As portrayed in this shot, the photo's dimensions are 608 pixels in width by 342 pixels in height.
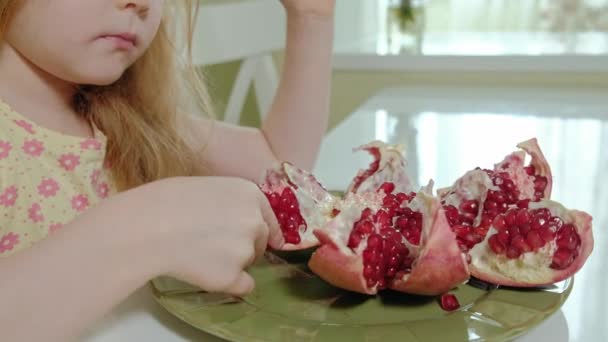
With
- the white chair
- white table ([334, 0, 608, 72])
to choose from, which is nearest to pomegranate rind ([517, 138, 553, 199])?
the white chair

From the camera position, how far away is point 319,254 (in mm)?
550

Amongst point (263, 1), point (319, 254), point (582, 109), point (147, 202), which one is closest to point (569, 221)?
point (319, 254)

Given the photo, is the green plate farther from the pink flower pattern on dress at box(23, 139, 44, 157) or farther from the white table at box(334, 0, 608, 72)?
the white table at box(334, 0, 608, 72)

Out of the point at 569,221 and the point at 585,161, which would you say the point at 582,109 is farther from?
the point at 569,221

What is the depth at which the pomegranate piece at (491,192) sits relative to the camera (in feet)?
2.04

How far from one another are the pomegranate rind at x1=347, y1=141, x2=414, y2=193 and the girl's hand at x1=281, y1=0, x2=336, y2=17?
0.34 meters

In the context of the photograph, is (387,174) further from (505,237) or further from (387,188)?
(505,237)

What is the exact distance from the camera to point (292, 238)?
0.63 metres

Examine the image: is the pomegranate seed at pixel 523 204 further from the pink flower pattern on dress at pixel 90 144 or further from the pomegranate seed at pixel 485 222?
the pink flower pattern on dress at pixel 90 144

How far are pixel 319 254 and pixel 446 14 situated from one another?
2115 millimetres

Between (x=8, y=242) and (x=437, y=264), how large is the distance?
482mm

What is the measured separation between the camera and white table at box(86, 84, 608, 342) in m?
0.56

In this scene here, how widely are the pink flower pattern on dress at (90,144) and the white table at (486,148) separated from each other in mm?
286

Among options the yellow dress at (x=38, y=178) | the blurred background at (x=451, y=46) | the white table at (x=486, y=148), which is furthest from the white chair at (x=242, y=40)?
the yellow dress at (x=38, y=178)
